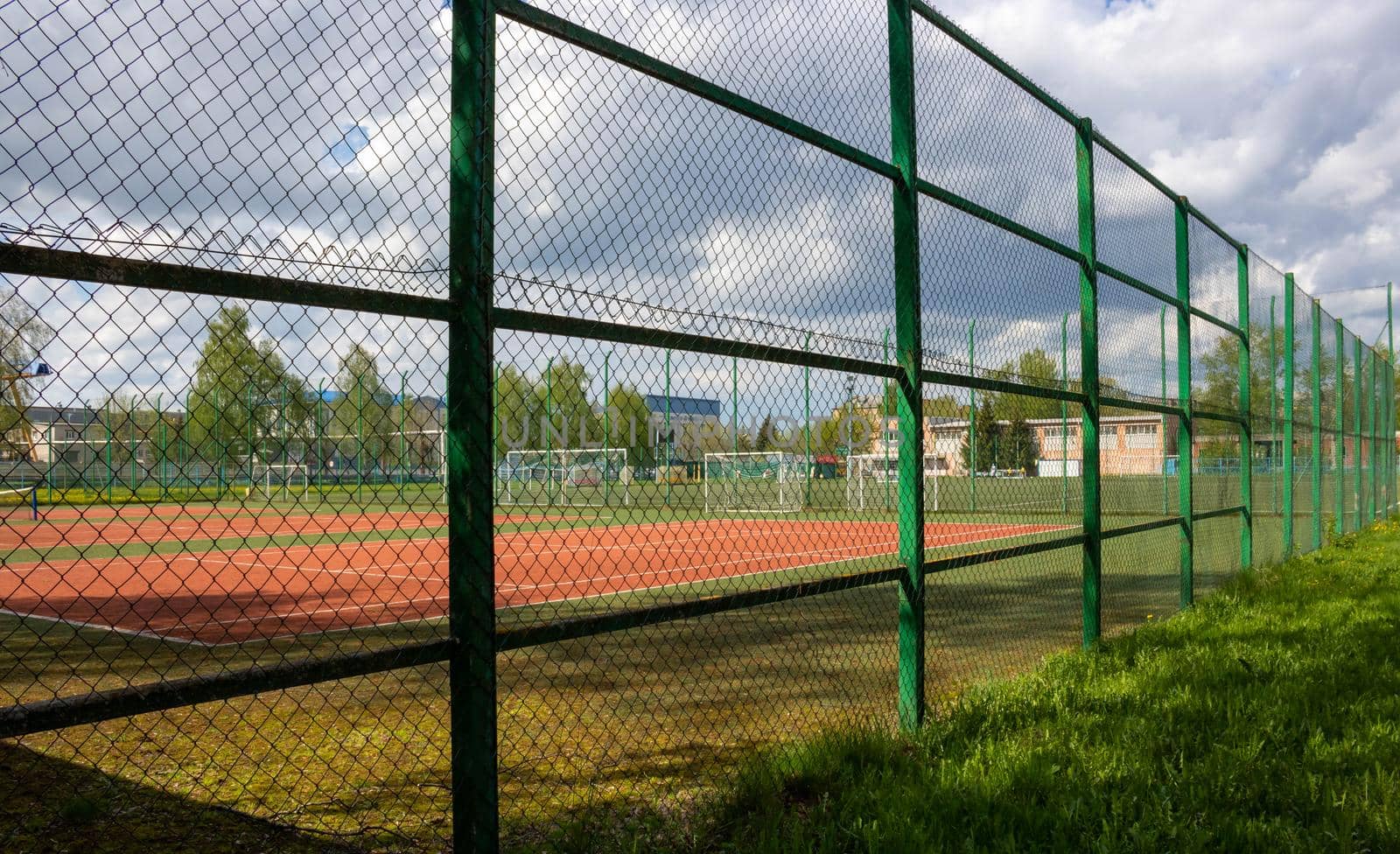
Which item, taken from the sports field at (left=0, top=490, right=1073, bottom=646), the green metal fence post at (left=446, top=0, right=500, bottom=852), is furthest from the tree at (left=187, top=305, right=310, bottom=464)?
the sports field at (left=0, top=490, right=1073, bottom=646)

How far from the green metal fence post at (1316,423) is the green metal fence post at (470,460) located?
1384cm

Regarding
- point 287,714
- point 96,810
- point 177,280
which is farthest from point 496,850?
point 287,714

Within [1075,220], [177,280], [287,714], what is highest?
[1075,220]

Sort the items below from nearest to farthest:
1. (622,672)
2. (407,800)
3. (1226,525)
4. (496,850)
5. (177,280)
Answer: (177,280), (496,850), (407,800), (622,672), (1226,525)

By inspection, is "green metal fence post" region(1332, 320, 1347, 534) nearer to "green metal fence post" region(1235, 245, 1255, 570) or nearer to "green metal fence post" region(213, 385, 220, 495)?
"green metal fence post" region(1235, 245, 1255, 570)

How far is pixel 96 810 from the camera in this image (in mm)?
3646

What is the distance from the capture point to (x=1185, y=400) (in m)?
8.42

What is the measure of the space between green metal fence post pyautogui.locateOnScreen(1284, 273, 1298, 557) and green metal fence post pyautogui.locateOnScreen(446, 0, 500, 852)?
11.3m

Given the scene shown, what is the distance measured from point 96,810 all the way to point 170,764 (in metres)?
0.71

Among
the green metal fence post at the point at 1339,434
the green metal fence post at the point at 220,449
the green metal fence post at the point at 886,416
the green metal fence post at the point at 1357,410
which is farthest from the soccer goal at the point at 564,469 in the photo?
the green metal fence post at the point at 1357,410

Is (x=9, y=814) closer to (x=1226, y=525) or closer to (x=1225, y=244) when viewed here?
(x=1226, y=525)

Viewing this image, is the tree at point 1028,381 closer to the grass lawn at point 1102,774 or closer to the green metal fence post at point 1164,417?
the green metal fence post at point 1164,417

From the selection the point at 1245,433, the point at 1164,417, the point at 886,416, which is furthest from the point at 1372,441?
the point at 886,416

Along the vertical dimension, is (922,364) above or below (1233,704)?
above
